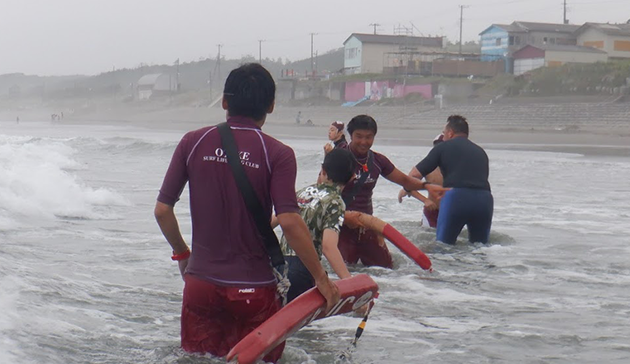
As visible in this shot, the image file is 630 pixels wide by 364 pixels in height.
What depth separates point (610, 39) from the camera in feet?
243

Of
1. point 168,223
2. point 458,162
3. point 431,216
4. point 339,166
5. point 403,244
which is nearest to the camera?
point 168,223

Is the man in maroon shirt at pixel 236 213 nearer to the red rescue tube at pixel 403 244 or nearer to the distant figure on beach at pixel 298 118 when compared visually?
the red rescue tube at pixel 403 244

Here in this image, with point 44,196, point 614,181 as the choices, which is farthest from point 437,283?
point 614,181

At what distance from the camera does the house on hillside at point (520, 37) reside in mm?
79375

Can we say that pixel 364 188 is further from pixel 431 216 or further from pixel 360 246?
pixel 431 216

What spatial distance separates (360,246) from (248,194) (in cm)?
436

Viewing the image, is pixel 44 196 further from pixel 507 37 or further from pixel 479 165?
pixel 507 37

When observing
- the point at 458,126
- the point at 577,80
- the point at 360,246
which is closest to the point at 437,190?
the point at 360,246

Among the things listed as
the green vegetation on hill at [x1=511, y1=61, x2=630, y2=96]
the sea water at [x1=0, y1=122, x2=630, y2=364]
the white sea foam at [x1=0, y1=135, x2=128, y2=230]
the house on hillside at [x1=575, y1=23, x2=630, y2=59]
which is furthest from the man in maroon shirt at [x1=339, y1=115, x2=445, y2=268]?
the house on hillside at [x1=575, y1=23, x2=630, y2=59]

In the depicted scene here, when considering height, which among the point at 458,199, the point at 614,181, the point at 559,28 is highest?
the point at 559,28

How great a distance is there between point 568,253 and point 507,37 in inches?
2890

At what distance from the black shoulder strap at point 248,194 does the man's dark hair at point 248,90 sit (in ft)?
0.36

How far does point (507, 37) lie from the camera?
80875 millimetres

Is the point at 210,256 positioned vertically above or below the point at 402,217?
above
